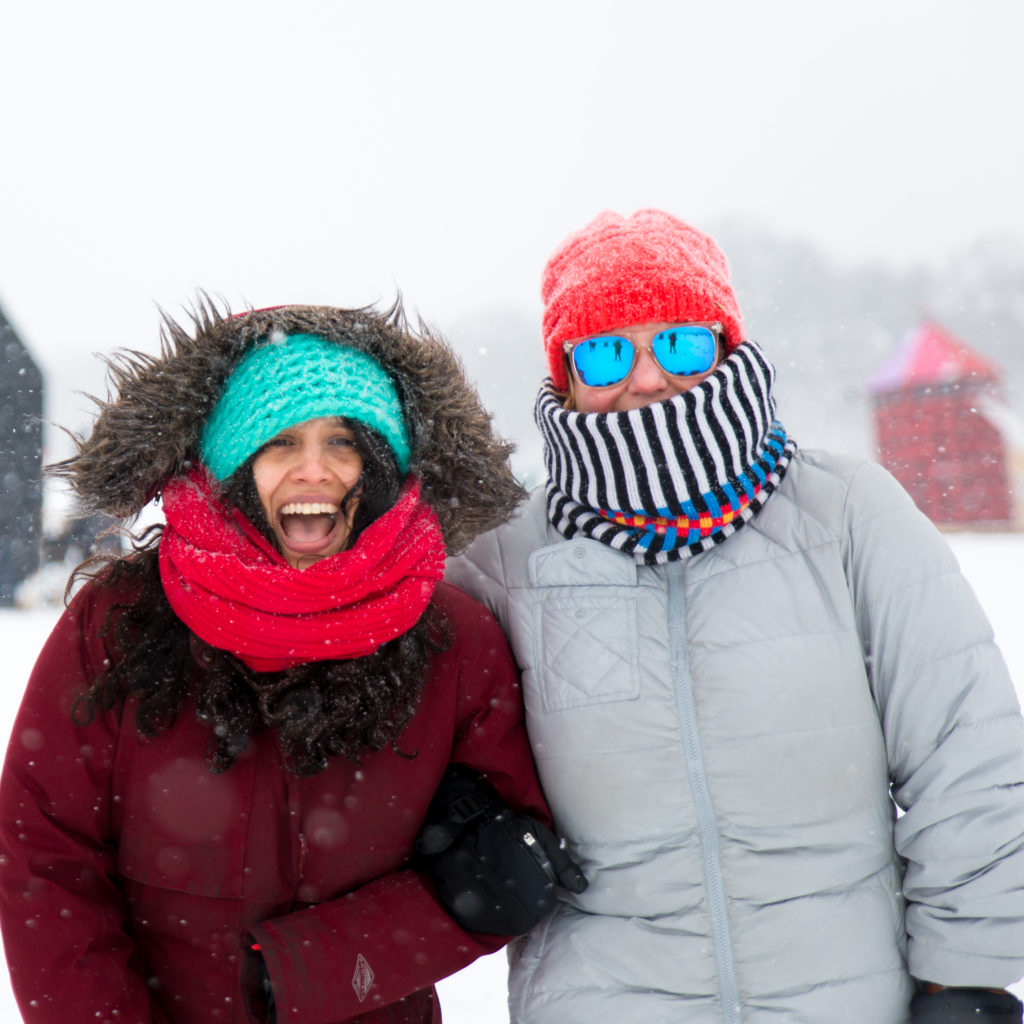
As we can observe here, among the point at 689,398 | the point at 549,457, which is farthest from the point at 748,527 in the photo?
the point at 549,457

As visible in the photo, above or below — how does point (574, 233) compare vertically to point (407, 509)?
above

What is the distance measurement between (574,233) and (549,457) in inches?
21.4

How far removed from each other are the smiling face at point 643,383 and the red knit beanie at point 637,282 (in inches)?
1.3

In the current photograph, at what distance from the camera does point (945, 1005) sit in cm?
144

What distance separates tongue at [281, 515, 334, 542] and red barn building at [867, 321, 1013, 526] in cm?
1694

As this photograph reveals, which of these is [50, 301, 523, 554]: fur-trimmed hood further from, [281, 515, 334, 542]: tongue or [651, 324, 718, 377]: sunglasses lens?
[651, 324, 718, 377]: sunglasses lens

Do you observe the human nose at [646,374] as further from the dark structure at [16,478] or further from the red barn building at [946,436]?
the red barn building at [946,436]

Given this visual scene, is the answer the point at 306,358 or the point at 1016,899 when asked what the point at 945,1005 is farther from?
the point at 306,358

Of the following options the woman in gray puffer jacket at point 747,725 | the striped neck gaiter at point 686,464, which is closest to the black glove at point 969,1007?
the woman in gray puffer jacket at point 747,725

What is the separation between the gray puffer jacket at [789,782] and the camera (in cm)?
147

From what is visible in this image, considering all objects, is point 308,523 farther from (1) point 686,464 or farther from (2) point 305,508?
(1) point 686,464

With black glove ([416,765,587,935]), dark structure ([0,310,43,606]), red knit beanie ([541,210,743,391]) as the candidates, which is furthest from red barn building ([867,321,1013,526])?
black glove ([416,765,587,935])

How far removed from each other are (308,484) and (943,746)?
3.98 feet

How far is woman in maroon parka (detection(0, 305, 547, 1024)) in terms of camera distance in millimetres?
1450
